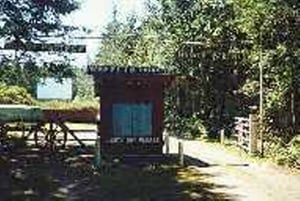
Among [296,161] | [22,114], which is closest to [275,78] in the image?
[296,161]

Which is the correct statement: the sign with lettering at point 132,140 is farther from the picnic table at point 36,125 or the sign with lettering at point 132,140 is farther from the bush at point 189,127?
the bush at point 189,127

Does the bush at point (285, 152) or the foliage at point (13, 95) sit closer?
the bush at point (285, 152)

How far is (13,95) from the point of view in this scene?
55594 mm

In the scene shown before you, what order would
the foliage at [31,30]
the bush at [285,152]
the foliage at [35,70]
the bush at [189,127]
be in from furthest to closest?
the bush at [189,127] < the foliage at [35,70] < the foliage at [31,30] < the bush at [285,152]

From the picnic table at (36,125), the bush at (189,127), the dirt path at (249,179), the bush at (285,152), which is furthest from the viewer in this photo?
the bush at (189,127)

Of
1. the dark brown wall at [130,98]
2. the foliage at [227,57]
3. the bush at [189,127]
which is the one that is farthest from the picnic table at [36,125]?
the bush at [189,127]

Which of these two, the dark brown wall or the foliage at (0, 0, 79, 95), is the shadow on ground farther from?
the foliage at (0, 0, 79, 95)

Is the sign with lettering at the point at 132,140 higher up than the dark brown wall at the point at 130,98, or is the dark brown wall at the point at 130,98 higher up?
the dark brown wall at the point at 130,98

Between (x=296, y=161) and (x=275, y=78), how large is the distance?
4.67m

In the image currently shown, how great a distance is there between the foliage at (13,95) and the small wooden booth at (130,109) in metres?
27.2

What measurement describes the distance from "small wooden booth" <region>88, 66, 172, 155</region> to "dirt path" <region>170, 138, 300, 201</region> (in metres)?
2.18

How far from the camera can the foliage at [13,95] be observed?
169ft

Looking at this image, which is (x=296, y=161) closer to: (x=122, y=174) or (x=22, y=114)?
(x=122, y=174)

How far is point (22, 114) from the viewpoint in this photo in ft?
93.4
